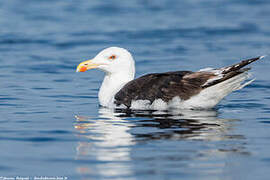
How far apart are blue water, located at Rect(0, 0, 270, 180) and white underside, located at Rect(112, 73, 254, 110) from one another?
0.20 metres

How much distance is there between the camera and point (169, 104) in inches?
433

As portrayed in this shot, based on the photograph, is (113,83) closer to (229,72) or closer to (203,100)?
(203,100)

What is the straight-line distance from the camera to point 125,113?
10883 millimetres

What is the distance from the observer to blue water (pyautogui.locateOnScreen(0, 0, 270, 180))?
25.0 feet

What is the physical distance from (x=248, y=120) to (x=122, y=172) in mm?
3490

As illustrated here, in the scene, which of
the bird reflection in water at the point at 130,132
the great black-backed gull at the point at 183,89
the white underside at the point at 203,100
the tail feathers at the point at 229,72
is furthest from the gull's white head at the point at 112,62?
the tail feathers at the point at 229,72

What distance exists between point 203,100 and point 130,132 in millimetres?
2112

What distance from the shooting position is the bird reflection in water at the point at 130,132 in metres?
7.68

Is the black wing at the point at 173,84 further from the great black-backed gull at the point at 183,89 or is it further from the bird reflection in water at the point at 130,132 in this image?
Answer: the bird reflection in water at the point at 130,132

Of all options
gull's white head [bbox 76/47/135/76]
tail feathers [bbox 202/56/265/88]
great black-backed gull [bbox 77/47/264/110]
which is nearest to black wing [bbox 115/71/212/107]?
great black-backed gull [bbox 77/47/264/110]

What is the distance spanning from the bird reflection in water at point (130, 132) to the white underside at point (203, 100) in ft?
0.51

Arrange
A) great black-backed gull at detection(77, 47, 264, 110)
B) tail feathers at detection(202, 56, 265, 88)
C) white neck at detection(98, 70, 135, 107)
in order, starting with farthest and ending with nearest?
1. white neck at detection(98, 70, 135, 107)
2. great black-backed gull at detection(77, 47, 264, 110)
3. tail feathers at detection(202, 56, 265, 88)

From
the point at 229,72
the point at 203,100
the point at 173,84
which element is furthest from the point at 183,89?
the point at 229,72

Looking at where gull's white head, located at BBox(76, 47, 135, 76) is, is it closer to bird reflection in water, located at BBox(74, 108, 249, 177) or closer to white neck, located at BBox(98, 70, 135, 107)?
white neck, located at BBox(98, 70, 135, 107)
